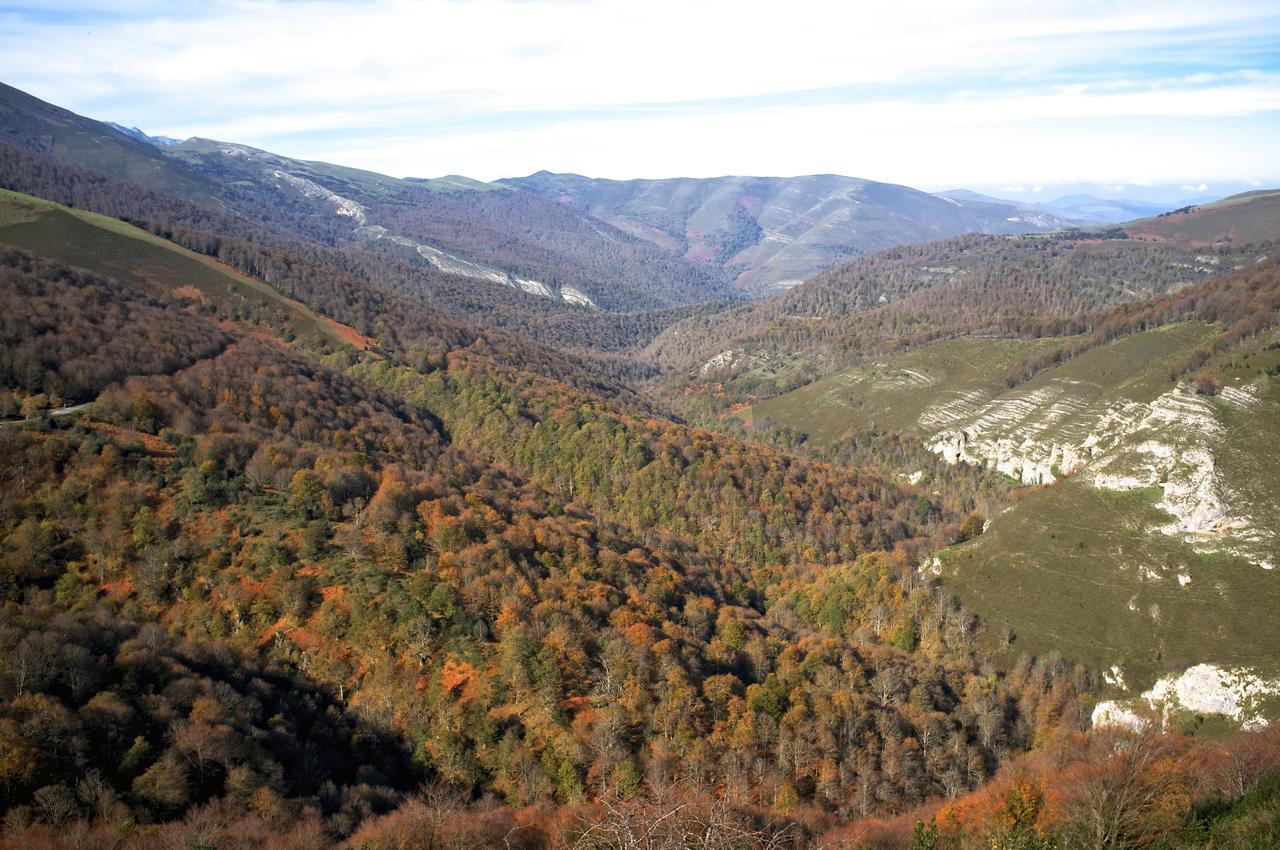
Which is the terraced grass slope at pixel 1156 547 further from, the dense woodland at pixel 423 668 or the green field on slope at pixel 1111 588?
the dense woodland at pixel 423 668

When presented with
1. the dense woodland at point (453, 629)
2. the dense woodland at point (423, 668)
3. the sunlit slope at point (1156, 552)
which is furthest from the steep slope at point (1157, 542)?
the dense woodland at point (453, 629)

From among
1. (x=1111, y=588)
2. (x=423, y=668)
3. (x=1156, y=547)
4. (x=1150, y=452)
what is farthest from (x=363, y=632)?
(x=1150, y=452)

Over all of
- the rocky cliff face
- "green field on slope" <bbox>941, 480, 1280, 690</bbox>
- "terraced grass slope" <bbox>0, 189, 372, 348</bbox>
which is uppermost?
"terraced grass slope" <bbox>0, 189, 372, 348</bbox>

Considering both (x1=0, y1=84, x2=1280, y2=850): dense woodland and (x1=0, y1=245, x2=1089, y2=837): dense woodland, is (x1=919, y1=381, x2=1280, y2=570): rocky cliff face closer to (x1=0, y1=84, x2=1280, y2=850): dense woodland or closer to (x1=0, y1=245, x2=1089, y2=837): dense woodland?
(x1=0, y1=84, x2=1280, y2=850): dense woodland

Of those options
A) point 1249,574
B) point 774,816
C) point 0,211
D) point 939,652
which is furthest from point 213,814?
point 0,211

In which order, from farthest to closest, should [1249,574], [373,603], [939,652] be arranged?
[939,652] → [1249,574] → [373,603]

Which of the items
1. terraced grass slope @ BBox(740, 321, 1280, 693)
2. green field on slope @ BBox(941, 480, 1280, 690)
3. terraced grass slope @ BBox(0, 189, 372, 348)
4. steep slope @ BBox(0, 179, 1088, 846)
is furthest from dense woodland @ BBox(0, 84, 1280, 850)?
terraced grass slope @ BBox(0, 189, 372, 348)

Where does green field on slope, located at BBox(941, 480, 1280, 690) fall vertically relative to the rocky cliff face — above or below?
below

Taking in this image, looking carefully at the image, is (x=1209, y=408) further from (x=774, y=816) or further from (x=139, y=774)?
(x=139, y=774)

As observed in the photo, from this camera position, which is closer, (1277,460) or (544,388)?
(1277,460)
